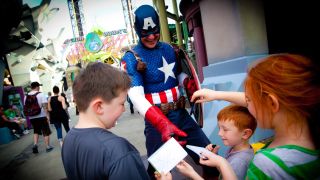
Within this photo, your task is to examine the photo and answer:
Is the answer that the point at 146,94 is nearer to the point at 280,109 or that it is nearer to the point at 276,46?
the point at 280,109

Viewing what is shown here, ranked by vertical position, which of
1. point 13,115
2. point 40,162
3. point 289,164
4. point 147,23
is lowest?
point 40,162

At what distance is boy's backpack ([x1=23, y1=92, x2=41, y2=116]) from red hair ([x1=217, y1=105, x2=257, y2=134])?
5.12 meters

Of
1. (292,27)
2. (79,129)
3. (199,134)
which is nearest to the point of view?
(79,129)

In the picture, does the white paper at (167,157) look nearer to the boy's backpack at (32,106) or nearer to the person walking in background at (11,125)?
the boy's backpack at (32,106)

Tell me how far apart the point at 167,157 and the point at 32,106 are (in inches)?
204

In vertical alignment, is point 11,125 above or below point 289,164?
below

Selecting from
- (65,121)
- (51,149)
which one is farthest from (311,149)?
(51,149)

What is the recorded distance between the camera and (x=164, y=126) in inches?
66.0

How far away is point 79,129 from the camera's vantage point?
3.72ft

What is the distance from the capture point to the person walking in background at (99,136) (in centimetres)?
99

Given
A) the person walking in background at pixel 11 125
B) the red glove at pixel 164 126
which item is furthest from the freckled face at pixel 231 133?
the person walking in background at pixel 11 125

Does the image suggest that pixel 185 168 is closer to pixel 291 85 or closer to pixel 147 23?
pixel 291 85

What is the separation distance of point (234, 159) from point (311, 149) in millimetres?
609

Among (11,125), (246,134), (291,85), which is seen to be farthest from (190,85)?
(11,125)
